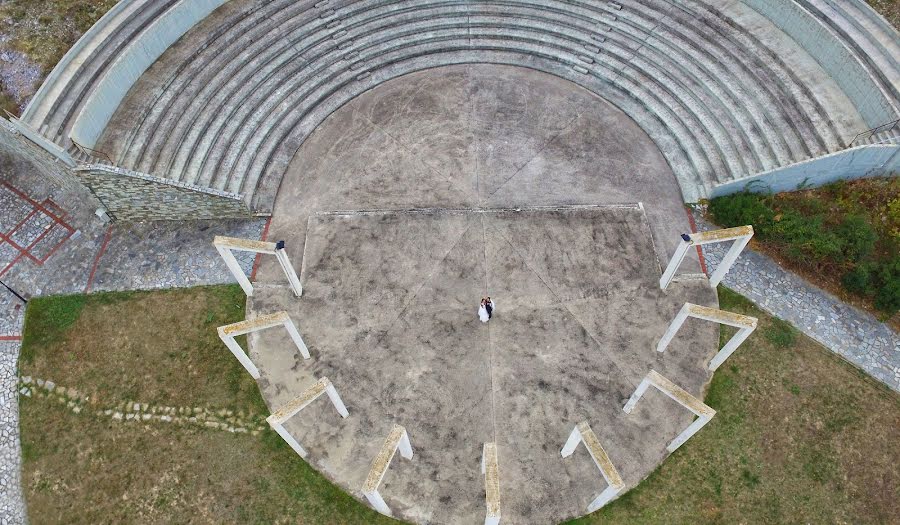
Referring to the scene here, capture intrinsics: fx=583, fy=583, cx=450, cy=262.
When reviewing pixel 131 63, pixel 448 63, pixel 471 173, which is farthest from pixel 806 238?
pixel 131 63

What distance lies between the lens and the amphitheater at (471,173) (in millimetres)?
16234

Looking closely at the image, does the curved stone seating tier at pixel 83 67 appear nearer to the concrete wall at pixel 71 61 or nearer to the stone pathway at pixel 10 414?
the concrete wall at pixel 71 61

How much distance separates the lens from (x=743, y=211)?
1886cm

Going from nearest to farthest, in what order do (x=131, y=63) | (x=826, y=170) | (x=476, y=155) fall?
1. (x=826, y=170)
2. (x=131, y=63)
3. (x=476, y=155)

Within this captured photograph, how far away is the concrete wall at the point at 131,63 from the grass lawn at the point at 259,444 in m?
5.76

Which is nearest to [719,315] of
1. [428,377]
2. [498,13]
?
[428,377]

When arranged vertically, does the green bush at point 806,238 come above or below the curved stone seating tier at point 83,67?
below

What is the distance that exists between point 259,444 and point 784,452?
14338 mm

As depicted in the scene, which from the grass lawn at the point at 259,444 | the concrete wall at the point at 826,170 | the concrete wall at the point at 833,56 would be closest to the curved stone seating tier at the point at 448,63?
the concrete wall at the point at 826,170

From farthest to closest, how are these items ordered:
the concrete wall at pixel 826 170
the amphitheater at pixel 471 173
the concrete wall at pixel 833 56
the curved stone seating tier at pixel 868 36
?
1. the curved stone seating tier at pixel 868 36
2. the concrete wall at pixel 833 56
3. the concrete wall at pixel 826 170
4. the amphitheater at pixel 471 173

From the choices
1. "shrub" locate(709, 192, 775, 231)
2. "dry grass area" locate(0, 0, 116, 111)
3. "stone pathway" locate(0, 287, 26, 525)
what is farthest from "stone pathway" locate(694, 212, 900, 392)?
"dry grass area" locate(0, 0, 116, 111)

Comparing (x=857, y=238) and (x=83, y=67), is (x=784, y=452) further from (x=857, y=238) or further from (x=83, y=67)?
(x=83, y=67)

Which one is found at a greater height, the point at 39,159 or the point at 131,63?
the point at 131,63

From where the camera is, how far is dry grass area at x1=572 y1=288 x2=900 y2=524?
1513cm
